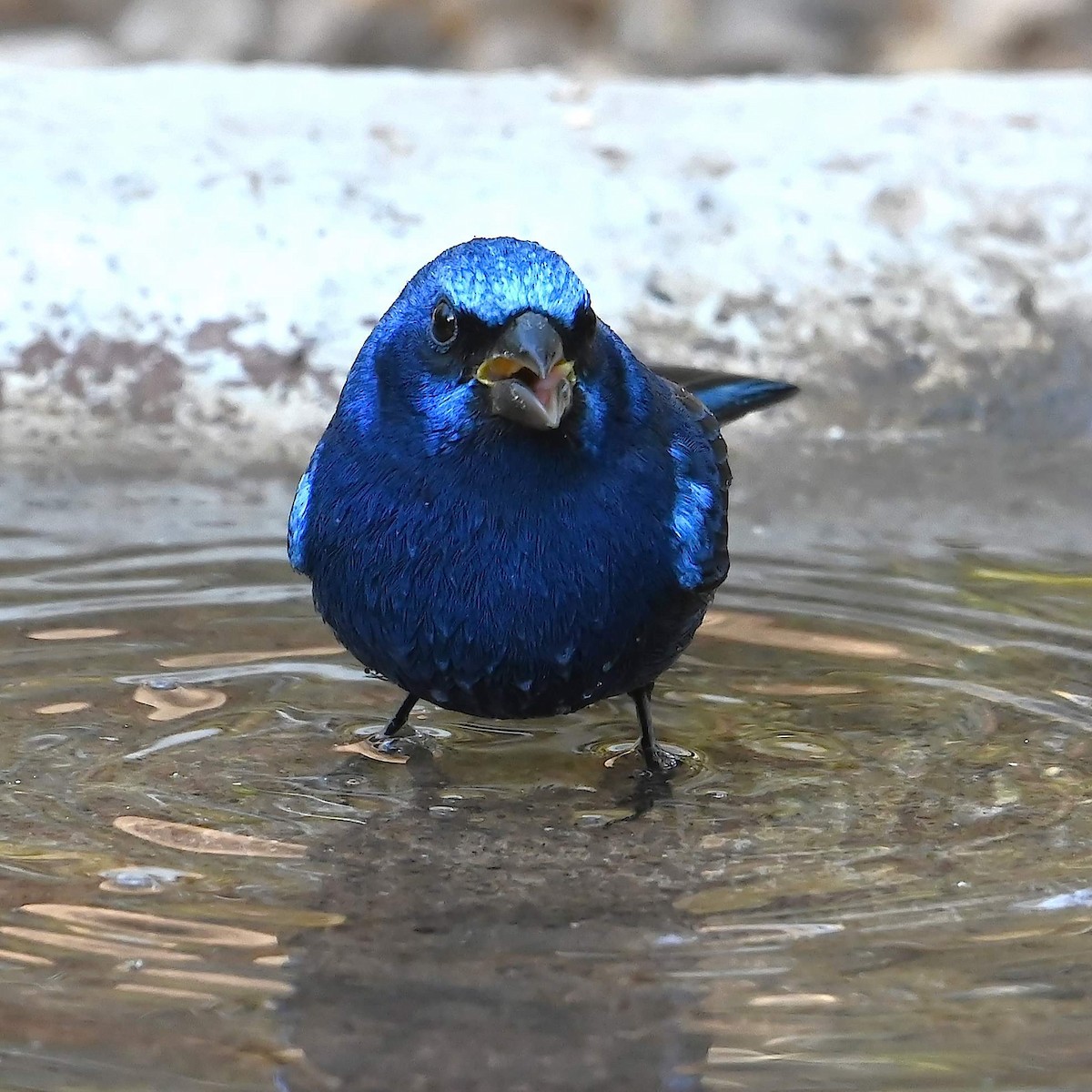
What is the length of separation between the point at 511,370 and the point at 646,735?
899 millimetres

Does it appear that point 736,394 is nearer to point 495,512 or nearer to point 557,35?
point 495,512

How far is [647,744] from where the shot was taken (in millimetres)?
3645

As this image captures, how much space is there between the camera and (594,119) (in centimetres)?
633

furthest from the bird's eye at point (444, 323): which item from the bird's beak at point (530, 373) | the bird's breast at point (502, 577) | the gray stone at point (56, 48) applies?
the gray stone at point (56, 48)

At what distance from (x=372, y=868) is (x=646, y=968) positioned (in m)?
0.57

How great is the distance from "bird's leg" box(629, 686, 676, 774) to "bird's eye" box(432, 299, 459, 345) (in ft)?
2.56

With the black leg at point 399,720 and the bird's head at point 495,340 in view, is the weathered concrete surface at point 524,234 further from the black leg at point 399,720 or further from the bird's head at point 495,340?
the bird's head at point 495,340

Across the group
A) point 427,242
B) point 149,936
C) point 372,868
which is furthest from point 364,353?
point 427,242

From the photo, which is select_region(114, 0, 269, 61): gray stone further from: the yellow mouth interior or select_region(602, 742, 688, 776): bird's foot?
the yellow mouth interior

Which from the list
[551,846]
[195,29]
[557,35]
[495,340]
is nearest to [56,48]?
[195,29]

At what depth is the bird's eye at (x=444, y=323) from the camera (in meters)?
3.16

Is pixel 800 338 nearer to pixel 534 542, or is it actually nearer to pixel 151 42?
pixel 534 542

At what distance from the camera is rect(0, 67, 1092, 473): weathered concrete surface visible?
5578mm

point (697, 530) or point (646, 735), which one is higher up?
point (697, 530)
